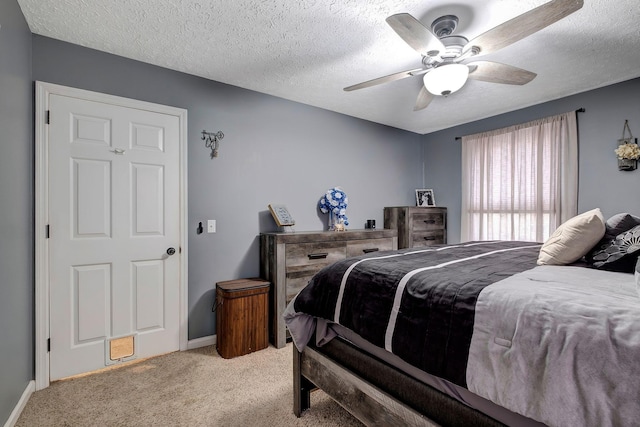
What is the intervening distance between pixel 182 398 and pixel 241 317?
0.75m

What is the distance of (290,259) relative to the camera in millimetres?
2895

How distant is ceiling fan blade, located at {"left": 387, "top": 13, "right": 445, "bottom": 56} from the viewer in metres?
1.57

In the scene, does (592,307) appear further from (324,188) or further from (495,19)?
(324,188)

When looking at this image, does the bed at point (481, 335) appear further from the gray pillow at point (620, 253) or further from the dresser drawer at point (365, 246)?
the dresser drawer at point (365, 246)

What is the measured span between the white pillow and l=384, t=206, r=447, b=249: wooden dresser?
242cm

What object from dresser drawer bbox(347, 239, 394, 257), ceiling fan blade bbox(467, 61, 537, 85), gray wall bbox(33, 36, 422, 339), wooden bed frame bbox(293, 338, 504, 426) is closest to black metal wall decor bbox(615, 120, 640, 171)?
ceiling fan blade bbox(467, 61, 537, 85)

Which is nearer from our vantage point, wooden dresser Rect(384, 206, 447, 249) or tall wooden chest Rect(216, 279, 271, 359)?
tall wooden chest Rect(216, 279, 271, 359)

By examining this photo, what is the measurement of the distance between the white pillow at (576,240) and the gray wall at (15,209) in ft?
9.52

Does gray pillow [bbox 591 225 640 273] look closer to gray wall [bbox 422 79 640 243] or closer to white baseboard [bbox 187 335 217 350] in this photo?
gray wall [bbox 422 79 640 243]

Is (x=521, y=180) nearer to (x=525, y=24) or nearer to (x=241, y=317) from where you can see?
(x=525, y=24)

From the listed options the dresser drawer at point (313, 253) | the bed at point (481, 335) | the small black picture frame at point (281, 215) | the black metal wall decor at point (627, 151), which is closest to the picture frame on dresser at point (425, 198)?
the dresser drawer at point (313, 253)

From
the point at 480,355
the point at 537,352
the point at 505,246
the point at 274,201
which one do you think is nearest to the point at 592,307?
the point at 537,352

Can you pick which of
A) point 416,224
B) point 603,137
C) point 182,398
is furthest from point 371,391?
point 603,137

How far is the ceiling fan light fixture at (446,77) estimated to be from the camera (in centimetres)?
196
